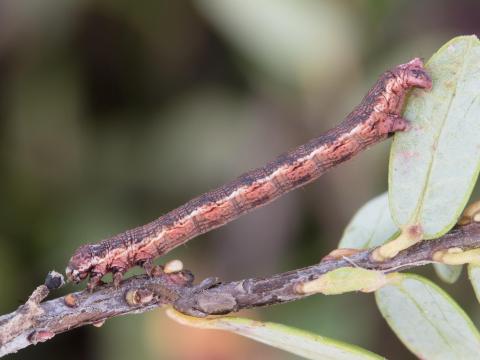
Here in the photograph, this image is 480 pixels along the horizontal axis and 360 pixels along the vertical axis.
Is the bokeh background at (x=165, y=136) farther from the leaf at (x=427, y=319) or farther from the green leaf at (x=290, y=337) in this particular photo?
the green leaf at (x=290, y=337)

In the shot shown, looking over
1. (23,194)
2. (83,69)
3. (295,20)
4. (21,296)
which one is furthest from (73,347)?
(295,20)

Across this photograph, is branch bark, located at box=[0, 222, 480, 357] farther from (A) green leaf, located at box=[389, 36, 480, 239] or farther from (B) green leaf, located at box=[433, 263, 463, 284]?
(B) green leaf, located at box=[433, 263, 463, 284]

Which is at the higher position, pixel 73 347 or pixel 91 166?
pixel 91 166

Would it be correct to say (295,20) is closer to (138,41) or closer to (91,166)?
(138,41)

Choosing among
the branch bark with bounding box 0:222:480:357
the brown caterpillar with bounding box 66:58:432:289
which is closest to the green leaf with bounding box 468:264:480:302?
the branch bark with bounding box 0:222:480:357

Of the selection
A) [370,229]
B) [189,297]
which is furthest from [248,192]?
[189,297]

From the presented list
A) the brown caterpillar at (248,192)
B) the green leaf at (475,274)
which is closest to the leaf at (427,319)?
the green leaf at (475,274)
